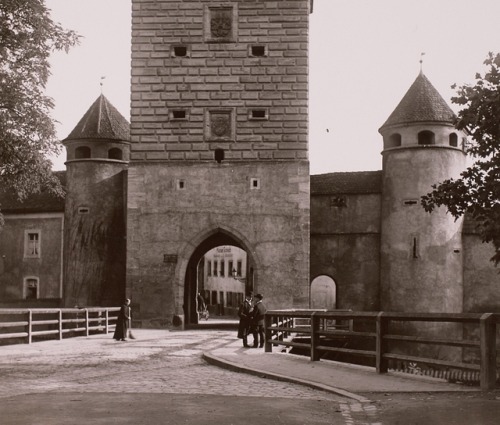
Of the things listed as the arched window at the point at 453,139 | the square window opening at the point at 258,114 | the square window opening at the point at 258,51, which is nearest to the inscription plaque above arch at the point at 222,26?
the square window opening at the point at 258,51

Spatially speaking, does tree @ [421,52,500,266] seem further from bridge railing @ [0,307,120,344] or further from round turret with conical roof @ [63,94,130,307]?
round turret with conical roof @ [63,94,130,307]

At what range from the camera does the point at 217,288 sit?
66.1 m

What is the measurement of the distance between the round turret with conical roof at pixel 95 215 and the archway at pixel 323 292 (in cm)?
1885

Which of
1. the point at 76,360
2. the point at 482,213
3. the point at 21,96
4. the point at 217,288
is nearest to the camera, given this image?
the point at 482,213

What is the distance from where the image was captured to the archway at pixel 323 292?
53125mm

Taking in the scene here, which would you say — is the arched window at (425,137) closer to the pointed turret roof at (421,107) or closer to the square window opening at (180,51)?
the pointed turret roof at (421,107)

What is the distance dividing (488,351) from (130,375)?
214 inches

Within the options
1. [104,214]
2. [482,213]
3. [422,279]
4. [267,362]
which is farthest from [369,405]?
[104,214]

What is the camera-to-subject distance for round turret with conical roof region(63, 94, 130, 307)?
118ft

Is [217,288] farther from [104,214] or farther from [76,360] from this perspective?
[76,360]

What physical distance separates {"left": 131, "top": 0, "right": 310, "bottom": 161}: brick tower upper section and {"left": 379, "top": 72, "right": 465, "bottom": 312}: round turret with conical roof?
5431 millimetres

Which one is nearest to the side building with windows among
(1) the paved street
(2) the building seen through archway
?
(2) the building seen through archway

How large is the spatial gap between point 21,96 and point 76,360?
9.60 metres

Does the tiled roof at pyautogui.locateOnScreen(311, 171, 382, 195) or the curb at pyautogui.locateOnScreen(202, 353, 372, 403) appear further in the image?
the tiled roof at pyautogui.locateOnScreen(311, 171, 382, 195)
